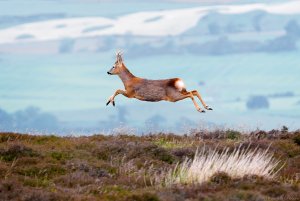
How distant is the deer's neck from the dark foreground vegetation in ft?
8.75

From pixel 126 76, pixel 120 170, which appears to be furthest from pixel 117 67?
pixel 120 170

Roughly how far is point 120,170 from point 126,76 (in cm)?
988

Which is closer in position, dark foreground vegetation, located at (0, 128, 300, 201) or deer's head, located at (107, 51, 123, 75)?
dark foreground vegetation, located at (0, 128, 300, 201)

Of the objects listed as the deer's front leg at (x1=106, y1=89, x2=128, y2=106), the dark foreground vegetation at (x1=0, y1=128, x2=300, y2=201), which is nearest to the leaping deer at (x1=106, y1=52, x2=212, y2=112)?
the deer's front leg at (x1=106, y1=89, x2=128, y2=106)

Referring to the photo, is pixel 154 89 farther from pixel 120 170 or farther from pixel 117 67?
pixel 120 170

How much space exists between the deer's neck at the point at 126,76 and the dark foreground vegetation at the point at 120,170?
2668 mm

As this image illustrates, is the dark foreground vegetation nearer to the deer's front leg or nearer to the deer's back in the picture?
the deer's front leg

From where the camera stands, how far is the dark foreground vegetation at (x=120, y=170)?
17594mm

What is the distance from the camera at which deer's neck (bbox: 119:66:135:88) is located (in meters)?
30.3

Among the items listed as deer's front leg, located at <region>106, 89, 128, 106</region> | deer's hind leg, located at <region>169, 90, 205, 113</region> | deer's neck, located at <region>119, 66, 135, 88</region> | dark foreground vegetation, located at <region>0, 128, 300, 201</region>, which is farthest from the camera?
deer's neck, located at <region>119, 66, 135, 88</region>

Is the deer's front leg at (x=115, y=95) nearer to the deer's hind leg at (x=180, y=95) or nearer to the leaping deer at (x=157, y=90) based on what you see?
the leaping deer at (x=157, y=90)

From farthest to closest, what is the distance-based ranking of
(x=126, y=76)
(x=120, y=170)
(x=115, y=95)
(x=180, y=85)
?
(x=126, y=76) < (x=180, y=85) < (x=115, y=95) < (x=120, y=170)

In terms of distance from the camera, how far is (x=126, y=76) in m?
30.5

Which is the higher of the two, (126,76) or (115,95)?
(126,76)
